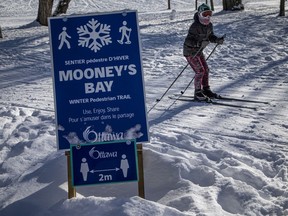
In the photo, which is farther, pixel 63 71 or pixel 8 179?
pixel 8 179

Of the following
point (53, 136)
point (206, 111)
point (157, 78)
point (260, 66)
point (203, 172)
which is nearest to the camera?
point (203, 172)

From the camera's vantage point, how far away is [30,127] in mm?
5719

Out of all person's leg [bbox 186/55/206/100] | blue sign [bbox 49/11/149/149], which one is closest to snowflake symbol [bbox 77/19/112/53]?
blue sign [bbox 49/11/149/149]

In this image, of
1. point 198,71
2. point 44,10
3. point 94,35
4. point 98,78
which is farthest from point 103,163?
point 44,10

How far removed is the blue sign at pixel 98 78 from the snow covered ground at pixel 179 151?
64 cm

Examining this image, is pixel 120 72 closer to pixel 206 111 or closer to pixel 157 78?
pixel 206 111

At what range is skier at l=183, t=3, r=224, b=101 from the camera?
642cm

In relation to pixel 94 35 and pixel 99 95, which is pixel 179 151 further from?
pixel 94 35

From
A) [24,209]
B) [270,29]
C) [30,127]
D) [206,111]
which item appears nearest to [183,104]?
[206,111]

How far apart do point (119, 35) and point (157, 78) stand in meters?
5.40

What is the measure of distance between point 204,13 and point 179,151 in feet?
9.14

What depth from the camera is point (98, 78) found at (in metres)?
3.61

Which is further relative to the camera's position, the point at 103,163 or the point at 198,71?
the point at 198,71

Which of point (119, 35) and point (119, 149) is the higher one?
point (119, 35)
